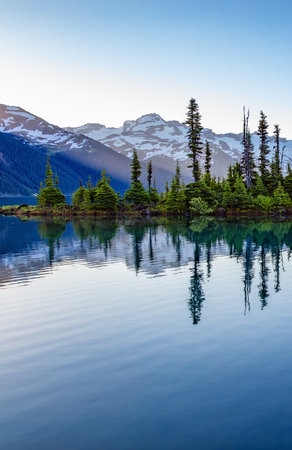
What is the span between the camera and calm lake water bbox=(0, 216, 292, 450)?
9789 millimetres

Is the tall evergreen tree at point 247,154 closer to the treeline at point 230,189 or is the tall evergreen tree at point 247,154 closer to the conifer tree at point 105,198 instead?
the treeline at point 230,189

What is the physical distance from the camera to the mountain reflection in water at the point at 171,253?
2751 centimetres

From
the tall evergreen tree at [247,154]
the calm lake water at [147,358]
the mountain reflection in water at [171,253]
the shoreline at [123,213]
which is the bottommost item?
the calm lake water at [147,358]

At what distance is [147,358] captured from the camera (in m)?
14.1

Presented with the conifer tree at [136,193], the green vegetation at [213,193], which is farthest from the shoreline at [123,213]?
the conifer tree at [136,193]

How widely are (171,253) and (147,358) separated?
26.0 meters

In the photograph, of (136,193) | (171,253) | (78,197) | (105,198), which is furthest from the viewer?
(78,197)

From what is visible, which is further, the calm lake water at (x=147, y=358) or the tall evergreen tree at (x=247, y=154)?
the tall evergreen tree at (x=247, y=154)

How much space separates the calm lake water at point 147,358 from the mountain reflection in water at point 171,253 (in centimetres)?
36

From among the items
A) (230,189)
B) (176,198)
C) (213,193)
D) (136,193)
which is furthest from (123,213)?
(230,189)

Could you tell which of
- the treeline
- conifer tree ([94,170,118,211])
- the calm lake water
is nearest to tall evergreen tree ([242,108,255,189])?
the treeline

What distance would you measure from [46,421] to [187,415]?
3.55m

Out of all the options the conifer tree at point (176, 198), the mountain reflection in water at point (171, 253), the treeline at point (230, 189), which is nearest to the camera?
the mountain reflection in water at point (171, 253)

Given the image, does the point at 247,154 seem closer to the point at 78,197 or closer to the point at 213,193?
the point at 213,193
